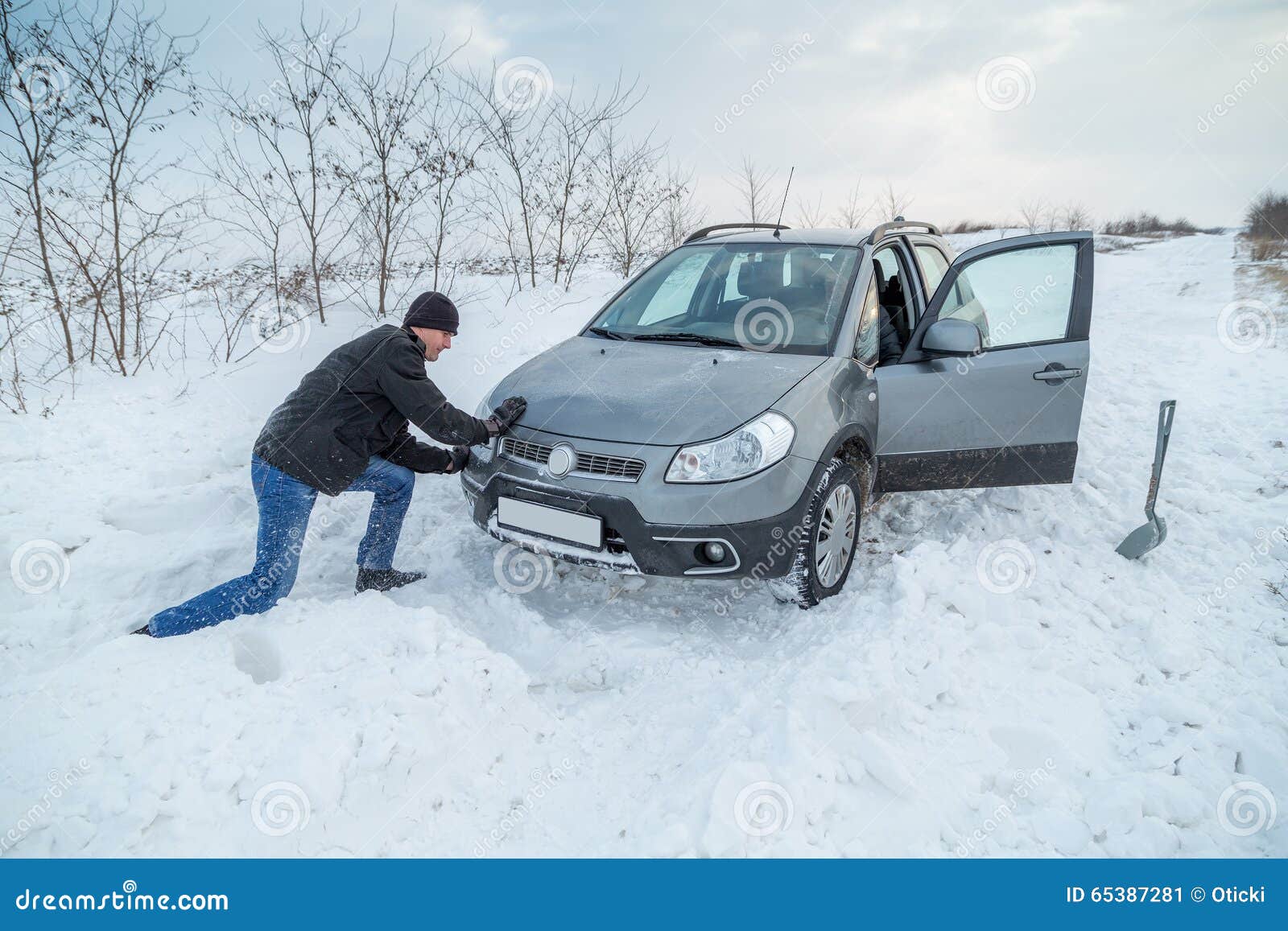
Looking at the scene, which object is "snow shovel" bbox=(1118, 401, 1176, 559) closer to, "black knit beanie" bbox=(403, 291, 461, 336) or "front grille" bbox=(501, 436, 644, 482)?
"front grille" bbox=(501, 436, 644, 482)

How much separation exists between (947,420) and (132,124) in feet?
24.6

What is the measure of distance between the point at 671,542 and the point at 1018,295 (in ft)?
8.93

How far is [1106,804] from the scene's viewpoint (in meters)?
2.26

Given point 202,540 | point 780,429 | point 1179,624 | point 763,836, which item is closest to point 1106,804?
point 763,836

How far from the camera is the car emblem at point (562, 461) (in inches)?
118

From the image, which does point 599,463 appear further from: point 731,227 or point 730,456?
point 731,227

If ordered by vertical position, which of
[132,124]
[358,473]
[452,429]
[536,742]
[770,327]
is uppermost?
[132,124]

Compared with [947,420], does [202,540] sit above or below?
below

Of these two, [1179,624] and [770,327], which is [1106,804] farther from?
[770,327]

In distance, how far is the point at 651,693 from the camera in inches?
115

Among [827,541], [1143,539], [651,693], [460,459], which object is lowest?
[651,693]

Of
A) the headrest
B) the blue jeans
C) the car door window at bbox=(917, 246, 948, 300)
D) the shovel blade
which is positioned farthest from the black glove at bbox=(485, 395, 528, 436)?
the shovel blade

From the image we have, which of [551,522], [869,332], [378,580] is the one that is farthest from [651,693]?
[869,332]

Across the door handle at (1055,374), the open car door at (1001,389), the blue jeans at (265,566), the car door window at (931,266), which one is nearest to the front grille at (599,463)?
the blue jeans at (265,566)
